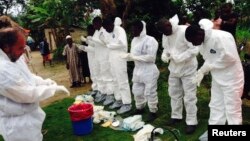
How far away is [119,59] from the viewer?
6.53 metres

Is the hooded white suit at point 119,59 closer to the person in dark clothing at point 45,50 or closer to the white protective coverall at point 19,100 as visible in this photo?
the white protective coverall at point 19,100

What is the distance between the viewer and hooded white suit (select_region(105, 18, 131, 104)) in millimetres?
6496

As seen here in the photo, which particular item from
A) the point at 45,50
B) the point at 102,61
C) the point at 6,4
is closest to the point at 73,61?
the point at 102,61

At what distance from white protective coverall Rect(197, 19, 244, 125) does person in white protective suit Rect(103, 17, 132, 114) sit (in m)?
2.35

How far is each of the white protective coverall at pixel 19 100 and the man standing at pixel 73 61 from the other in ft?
19.0

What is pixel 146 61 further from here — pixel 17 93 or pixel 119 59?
pixel 17 93

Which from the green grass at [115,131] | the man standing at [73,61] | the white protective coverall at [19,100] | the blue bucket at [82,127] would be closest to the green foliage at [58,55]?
the man standing at [73,61]

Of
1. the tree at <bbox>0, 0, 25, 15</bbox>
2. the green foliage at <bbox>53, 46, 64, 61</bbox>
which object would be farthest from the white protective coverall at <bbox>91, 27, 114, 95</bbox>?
the tree at <bbox>0, 0, 25, 15</bbox>

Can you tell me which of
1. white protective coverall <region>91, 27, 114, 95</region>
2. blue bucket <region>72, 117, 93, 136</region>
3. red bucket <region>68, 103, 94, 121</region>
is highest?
white protective coverall <region>91, 27, 114, 95</region>

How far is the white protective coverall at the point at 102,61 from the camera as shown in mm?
7168

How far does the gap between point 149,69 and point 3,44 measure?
3079 mm

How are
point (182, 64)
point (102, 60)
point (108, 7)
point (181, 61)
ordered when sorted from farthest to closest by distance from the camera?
1. point (108, 7)
2. point (102, 60)
3. point (182, 64)
4. point (181, 61)

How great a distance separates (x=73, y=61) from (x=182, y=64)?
4718mm

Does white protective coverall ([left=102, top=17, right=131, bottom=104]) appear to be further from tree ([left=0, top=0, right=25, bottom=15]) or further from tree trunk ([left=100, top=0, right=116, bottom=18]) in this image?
tree ([left=0, top=0, right=25, bottom=15])
